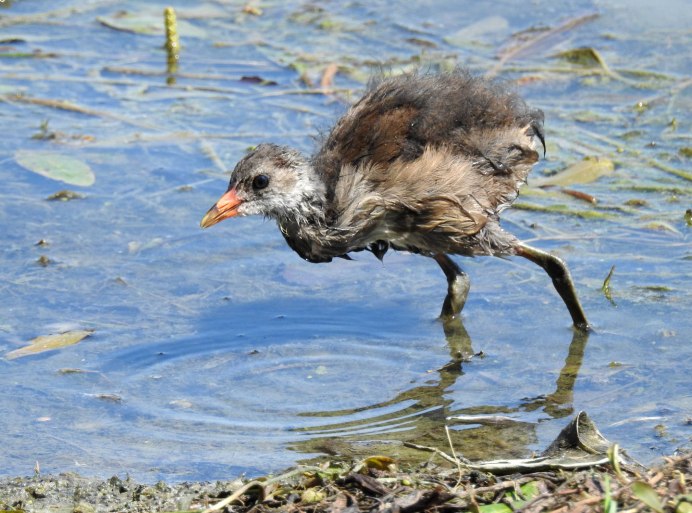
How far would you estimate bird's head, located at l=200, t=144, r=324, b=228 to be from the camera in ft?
20.1

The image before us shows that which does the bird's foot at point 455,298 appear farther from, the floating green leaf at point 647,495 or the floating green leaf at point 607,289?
the floating green leaf at point 647,495

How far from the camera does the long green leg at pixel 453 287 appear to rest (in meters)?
6.76

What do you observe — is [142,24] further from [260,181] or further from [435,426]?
[435,426]

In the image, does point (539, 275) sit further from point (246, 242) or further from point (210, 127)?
point (210, 127)

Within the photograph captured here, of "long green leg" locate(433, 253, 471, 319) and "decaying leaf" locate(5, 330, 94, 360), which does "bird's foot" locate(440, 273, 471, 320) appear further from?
"decaying leaf" locate(5, 330, 94, 360)

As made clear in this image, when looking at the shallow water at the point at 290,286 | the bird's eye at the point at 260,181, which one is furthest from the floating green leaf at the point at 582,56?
the bird's eye at the point at 260,181

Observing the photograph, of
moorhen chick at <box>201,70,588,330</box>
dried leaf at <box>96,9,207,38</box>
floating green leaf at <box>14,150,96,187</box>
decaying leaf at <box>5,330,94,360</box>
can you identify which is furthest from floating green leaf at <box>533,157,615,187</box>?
dried leaf at <box>96,9,207,38</box>

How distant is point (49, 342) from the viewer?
20.8 feet

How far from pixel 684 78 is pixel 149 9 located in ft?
16.8

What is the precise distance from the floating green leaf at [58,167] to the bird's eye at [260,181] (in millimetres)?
2461

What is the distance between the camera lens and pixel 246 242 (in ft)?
25.1

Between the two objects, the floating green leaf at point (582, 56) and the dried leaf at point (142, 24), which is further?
the dried leaf at point (142, 24)

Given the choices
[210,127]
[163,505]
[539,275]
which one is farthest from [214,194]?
[163,505]

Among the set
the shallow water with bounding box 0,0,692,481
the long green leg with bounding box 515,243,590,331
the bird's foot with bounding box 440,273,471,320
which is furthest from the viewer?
the bird's foot with bounding box 440,273,471,320
